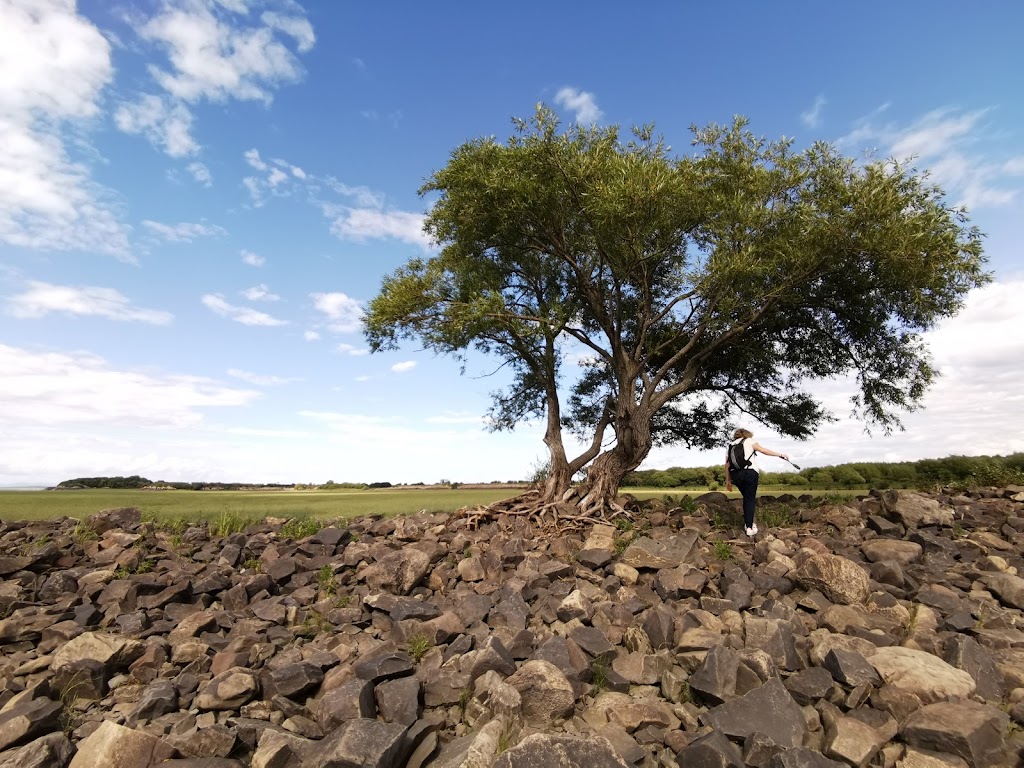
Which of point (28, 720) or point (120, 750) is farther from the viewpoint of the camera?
point (28, 720)

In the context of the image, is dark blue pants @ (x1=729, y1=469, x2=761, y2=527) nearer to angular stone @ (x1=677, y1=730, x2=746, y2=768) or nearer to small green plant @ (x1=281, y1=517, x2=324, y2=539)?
angular stone @ (x1=677, y1=730, x2=746, y2=768)

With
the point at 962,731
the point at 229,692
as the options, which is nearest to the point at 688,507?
the point at 962,731

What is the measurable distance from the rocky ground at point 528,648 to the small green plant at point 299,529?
703 mm

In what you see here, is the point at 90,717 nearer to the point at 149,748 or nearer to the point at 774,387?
the point at 149,748

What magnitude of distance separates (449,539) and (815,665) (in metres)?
9.22

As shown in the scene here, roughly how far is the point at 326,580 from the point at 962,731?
11188mm

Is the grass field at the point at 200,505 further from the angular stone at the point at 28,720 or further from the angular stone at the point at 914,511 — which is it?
the angular stone at the point at 28,720

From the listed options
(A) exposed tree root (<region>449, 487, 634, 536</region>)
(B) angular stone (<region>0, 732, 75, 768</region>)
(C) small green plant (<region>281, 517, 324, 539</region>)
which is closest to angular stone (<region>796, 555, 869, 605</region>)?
(A) exposed tree root (<region>449, 487, 634, 536</region>)

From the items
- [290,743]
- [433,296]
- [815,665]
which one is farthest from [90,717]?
[433,296]

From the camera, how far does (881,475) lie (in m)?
30.5

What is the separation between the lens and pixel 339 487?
121 feet

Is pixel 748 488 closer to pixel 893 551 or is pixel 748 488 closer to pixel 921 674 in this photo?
pixel 893 551

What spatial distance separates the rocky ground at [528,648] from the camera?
7.03 metres

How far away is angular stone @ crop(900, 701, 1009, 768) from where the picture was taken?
21.7 feet
